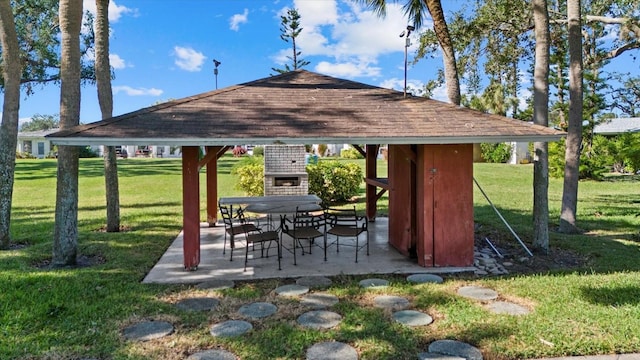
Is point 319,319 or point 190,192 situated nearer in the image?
point 319,319

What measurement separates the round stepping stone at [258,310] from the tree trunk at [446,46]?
648 centimetres

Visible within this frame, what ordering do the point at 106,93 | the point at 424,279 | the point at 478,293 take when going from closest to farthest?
the point at 478,293 → the point at 424,279 → the point at 106,93

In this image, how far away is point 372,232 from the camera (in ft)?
31.3

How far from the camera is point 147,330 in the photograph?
423 cm

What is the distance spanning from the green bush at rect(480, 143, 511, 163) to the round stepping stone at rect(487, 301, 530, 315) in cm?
3087

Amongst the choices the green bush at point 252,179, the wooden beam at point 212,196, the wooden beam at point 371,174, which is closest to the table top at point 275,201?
the wooden beam at point 212,196

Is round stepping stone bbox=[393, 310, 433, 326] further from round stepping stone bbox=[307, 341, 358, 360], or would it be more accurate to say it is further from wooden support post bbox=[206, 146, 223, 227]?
wooden support post bbox=[206, 146, 223, 227]

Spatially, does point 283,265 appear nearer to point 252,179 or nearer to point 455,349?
point 455,349

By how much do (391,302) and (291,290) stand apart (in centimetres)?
131

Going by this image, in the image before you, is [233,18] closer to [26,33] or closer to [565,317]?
[26,33]

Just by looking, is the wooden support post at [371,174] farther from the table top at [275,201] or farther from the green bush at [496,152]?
the green bush at [496,152]

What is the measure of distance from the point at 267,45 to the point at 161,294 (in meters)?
35.0

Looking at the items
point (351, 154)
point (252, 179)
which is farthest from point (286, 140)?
point (351, 154)

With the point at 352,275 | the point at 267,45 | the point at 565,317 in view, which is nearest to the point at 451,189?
the point at 352,275
